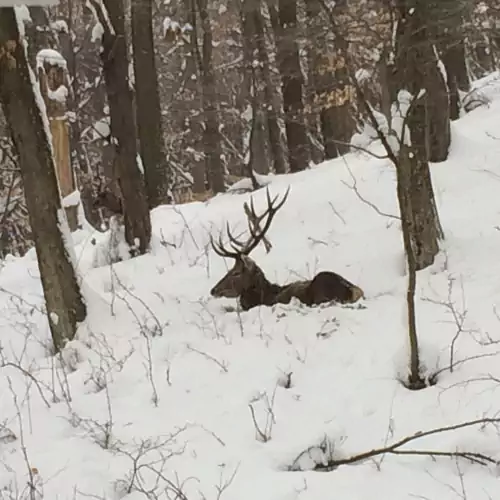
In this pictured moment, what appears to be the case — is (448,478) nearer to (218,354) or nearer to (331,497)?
(331,497)

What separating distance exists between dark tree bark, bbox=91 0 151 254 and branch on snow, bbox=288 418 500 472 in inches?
202

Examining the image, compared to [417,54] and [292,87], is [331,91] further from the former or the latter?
[417,54]

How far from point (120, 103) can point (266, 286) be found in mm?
3221

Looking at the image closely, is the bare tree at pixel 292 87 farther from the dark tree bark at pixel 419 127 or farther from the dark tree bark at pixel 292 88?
the dark tree bark at pixel 419 127

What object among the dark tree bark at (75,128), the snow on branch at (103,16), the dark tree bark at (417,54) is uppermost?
the snow on branch at (103,16)

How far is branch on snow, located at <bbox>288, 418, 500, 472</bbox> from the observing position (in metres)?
3.94

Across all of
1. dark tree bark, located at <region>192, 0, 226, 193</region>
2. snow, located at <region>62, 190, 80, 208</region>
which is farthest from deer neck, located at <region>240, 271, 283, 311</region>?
dark tree bark, located at <region>192, 0, 226, 193</region>

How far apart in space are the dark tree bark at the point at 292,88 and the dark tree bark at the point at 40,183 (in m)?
6.79

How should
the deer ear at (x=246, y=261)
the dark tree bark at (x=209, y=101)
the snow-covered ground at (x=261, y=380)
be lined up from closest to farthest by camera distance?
the snow-covered ground at (x=261, y=380) < the deer ear at (x=246, y=261) < the dark tree bark at (x=209, y=101)

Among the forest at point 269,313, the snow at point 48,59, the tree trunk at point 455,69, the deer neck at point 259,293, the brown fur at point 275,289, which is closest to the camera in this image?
the forest at point 269,313

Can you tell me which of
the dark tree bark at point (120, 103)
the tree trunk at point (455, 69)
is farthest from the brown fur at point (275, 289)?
the tree trunk at point (455, 69)

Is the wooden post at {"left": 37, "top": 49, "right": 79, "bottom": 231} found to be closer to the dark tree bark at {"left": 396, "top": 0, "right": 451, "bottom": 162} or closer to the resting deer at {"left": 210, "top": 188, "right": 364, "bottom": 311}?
the resting deer at {"left": 210, "top": 188, "right": 364, "bottom": 311}

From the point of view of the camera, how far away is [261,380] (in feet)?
17.0

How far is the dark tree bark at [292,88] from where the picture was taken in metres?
13.2
